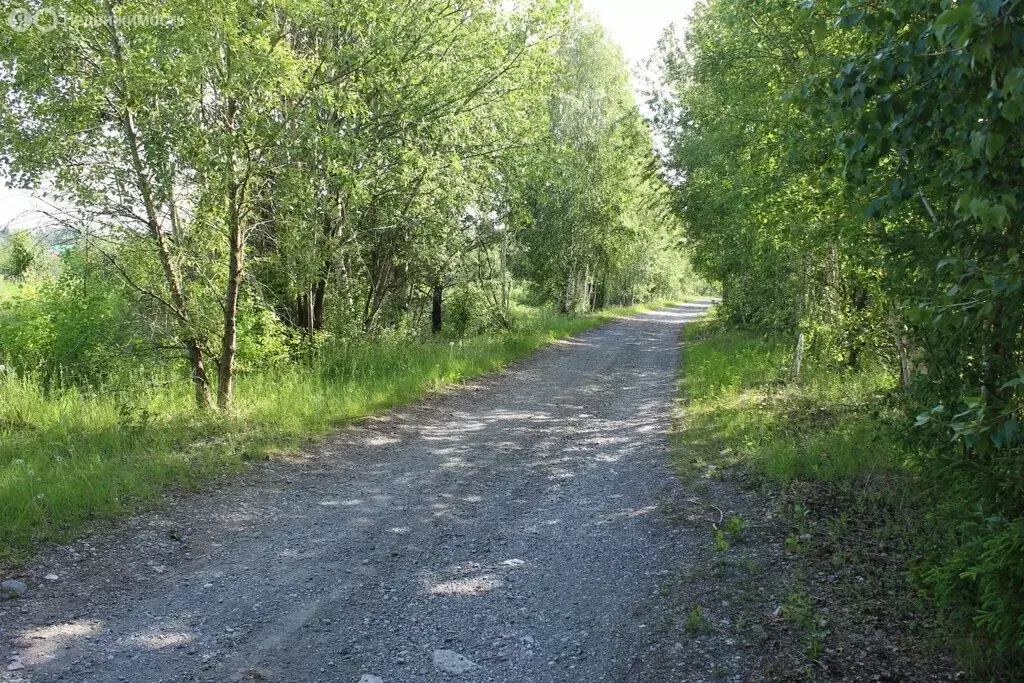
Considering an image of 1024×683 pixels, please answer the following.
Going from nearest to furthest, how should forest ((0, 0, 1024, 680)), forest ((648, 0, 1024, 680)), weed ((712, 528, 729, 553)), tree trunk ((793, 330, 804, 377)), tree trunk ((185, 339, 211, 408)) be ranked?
forest ((648, 0, 1024, 680))
forest ((0, 0, 1024, 680))
weed ((712, 528, 729, 553))
tree trunk ((185, 339, 211, 408))
tree trunk ((793, 330, 804, 377))

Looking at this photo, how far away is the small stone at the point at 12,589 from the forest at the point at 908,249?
5.29 m

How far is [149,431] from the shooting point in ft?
25.6

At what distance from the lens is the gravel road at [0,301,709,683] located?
3801mm

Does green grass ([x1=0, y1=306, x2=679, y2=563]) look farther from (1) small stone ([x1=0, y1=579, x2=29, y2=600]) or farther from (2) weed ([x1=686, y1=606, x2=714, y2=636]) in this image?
(2) weed ([x1=686, y1=606, x2=714, y2=636])

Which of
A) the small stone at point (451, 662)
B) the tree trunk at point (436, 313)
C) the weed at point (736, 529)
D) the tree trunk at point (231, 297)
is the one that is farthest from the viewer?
the tree trunk at point (436, 313)

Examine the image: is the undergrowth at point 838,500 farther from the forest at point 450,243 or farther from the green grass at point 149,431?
the green grass at point 149,431

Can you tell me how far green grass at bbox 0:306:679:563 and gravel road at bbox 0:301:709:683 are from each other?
37 cm

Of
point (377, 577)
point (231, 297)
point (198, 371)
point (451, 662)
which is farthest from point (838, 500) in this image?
point (198, 371)

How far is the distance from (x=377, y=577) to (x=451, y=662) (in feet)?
3.94

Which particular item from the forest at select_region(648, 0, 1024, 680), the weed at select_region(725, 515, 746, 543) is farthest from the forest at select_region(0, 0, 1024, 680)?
the weed at select_region(725, 515, 746, 543)

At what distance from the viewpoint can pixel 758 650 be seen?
3895 millimetres

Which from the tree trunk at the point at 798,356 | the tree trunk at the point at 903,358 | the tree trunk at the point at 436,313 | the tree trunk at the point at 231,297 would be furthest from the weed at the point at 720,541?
the tree trunk at the point at 436,313

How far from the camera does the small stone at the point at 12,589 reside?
4.34m

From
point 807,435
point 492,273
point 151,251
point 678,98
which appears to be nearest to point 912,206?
point 807,435
